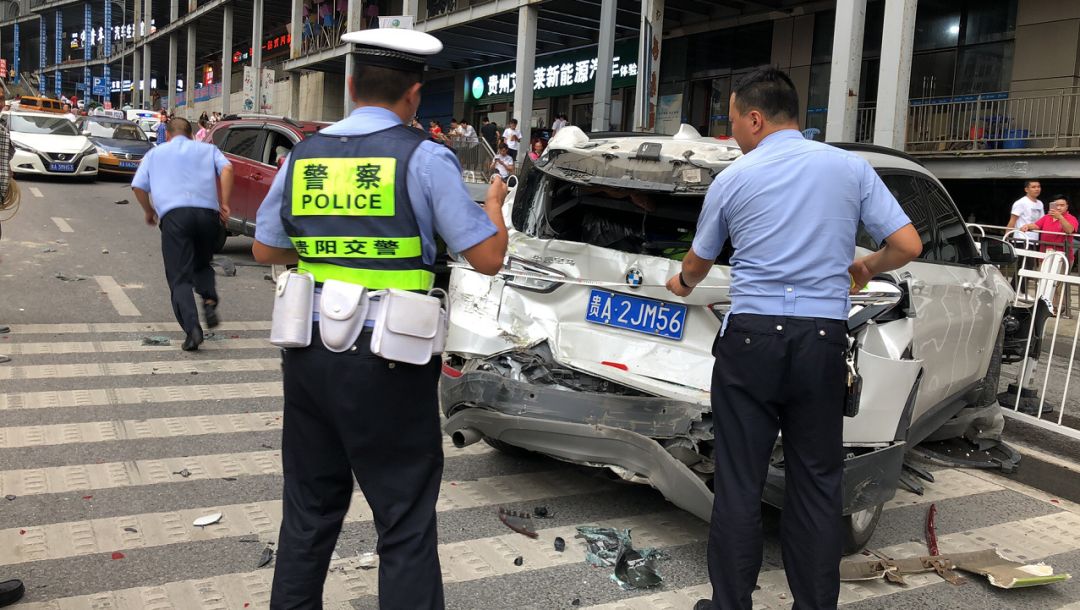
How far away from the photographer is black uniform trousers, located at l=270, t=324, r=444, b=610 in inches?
95.4

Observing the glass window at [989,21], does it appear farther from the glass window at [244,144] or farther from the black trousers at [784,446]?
the black trousers at [784,446]

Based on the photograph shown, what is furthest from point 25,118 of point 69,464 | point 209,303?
point 69,464

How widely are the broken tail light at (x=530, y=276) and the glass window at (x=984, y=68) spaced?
14.8m

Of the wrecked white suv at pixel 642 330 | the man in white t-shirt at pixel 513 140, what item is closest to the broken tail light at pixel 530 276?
the wrecked white suv at pixel 642 330

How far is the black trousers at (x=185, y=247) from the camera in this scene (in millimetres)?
6836

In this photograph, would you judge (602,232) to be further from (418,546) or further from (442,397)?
(418,546)

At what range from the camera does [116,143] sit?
23.5 m

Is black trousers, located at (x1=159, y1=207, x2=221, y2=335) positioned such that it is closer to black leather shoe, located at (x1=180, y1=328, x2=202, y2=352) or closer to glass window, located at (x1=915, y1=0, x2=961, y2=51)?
black leather shoe, located at (x1=180, y1=328, x2=202, y2=352)

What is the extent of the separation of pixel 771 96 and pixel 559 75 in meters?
24.3

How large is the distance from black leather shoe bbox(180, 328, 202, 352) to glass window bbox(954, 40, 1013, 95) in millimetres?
14839

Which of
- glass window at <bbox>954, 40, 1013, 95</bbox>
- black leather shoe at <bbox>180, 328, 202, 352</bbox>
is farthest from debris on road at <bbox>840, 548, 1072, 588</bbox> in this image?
glass window at <bbox>954, 40, 1013, 95</bbox>

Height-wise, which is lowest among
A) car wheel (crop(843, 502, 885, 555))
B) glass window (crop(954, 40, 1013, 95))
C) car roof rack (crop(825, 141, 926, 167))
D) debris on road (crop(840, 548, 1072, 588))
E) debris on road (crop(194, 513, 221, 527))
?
debris on road (crop(194, 513, 221, 527))

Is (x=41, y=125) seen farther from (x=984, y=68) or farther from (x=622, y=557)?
(x=622, y=557)

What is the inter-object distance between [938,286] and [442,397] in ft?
8.36
